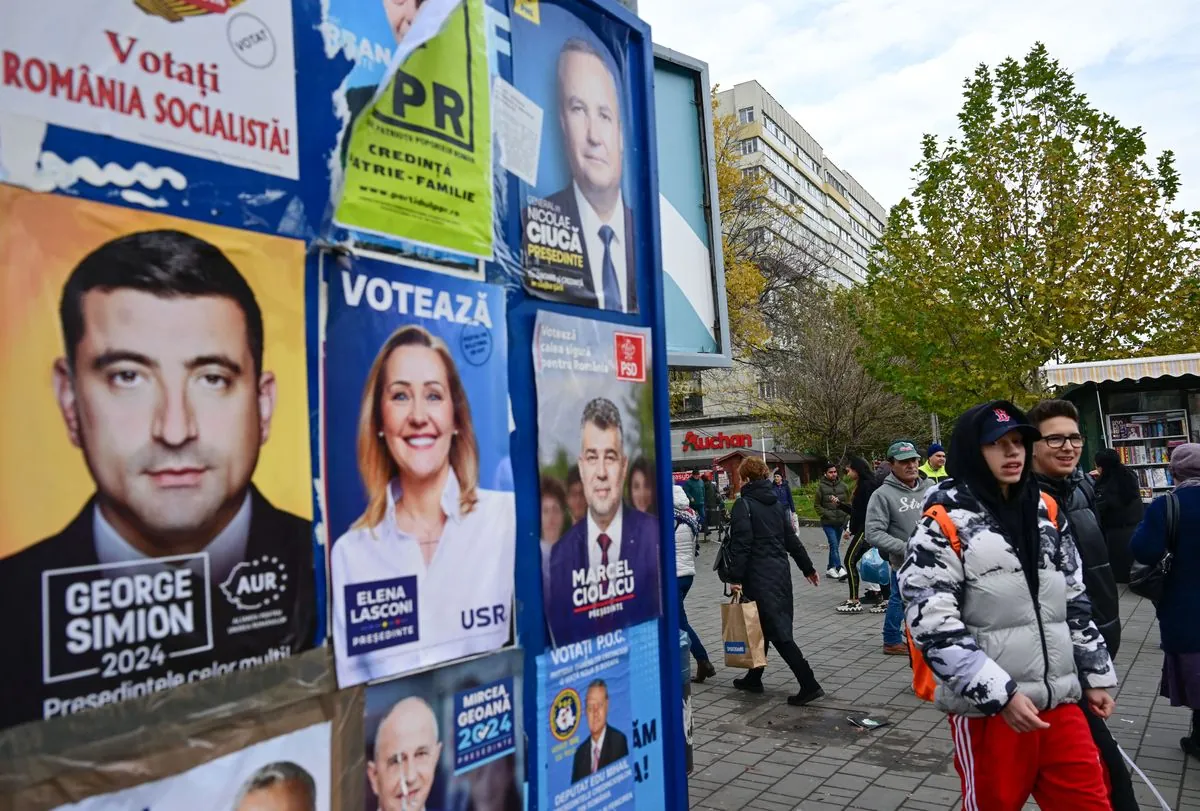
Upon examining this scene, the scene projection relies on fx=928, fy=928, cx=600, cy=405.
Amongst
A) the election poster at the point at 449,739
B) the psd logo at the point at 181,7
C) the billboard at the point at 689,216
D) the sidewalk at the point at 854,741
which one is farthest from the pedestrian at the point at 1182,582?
the psd logo at the point at 181,7

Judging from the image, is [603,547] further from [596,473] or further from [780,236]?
[780,236]

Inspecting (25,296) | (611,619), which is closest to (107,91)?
(25,296)

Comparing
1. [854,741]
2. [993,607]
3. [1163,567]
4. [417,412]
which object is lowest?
[854,741]

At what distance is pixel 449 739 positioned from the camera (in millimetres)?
2061

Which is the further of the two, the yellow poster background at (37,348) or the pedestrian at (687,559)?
the pedestrian at (687,559)

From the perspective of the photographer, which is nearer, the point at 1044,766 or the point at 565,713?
the point at 565,713

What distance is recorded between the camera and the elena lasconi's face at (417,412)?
1.99 metres

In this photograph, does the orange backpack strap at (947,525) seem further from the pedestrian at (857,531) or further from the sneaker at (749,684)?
the pedestrian at (857,531)

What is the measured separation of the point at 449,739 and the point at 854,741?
4.66 meters

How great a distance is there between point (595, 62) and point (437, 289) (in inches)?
40.7

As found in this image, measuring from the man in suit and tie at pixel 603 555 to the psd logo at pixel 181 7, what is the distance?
1.29m

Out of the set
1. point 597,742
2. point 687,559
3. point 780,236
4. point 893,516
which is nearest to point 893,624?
point 893,516

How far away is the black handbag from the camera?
547 cm

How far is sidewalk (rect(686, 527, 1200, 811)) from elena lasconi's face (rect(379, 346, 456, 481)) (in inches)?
142
